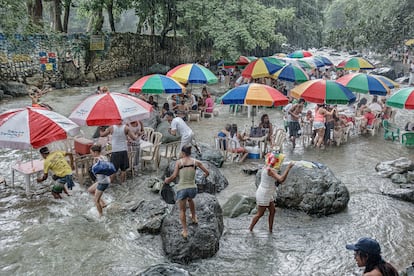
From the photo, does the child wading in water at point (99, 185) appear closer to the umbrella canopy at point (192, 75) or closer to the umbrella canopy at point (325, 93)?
the umbrella canopy at point (192, 75)

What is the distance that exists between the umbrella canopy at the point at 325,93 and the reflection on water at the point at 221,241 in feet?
8.88

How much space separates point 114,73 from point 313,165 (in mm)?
21260

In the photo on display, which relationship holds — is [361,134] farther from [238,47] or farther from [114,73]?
[114,73]

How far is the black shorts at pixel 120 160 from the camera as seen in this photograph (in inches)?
327

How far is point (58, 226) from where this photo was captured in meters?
6.78

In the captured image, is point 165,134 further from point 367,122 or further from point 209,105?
point 367,122

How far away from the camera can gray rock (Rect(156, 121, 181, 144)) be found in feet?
37.4

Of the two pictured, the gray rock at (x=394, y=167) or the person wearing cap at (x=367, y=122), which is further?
the person wearing cap at (x=367, y=122)

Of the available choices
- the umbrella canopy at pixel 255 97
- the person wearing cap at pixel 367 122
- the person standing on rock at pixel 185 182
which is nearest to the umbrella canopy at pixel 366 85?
the person wearing cap at pixel 367 122

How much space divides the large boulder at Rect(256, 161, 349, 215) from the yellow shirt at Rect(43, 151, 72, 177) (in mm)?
4034

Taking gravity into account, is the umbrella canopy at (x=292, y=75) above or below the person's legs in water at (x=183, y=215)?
above

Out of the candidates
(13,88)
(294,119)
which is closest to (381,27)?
(294,119)

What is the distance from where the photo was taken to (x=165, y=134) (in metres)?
11.5

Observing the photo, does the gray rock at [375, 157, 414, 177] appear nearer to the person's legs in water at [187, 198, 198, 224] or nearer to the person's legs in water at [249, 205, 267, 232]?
the person's legs in water at [249, 205, 267, 232]
